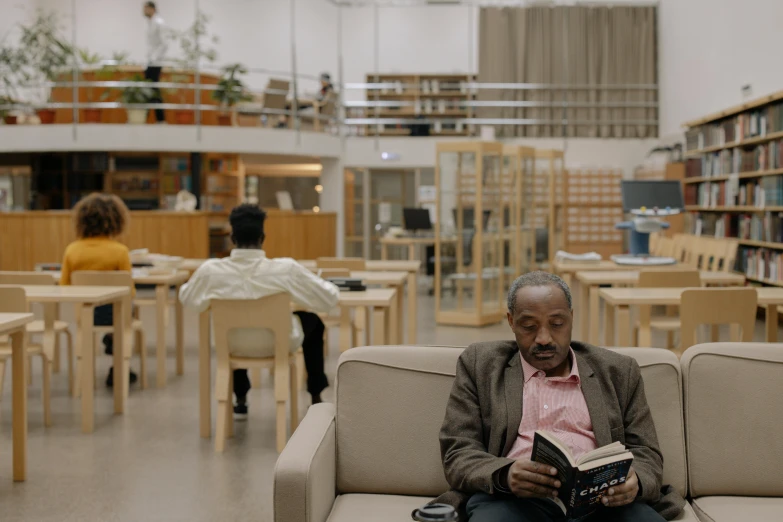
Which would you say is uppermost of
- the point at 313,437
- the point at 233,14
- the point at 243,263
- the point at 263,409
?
the point at 233,14

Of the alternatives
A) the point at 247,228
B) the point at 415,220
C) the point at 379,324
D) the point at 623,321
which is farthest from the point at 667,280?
the point at 415,220

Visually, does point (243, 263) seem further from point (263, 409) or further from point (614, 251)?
point (614, 251)

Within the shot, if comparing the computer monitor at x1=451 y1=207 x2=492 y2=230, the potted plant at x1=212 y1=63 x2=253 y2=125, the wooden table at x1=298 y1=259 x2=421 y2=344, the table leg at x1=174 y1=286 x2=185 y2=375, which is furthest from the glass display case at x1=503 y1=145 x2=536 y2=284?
the potted plant at x1=212 y1=63 x2=253 y2=125

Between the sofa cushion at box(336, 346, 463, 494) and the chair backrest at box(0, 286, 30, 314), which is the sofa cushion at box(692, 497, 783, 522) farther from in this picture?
Result: the chair backrest at box(0, 286, 30, 314)

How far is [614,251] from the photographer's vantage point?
1495 centimetres

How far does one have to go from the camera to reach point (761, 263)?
9.20 meters

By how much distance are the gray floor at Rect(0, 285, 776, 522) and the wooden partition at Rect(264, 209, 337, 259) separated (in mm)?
7844

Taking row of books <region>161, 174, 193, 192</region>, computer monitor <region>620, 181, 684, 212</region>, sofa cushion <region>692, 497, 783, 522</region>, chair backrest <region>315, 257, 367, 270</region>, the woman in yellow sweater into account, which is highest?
row of books <region>161, 174, 193, 192</region>

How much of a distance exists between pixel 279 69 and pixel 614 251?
296 inches

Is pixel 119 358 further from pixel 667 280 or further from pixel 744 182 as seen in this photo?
pixel 744 182

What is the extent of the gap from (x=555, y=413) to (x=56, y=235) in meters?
11.3

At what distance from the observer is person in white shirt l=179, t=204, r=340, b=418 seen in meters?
4.36

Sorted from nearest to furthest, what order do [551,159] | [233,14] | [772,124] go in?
[772,124] < [551,159] < [233,14]

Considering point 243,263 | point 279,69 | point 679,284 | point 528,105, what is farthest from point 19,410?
point 279,69
